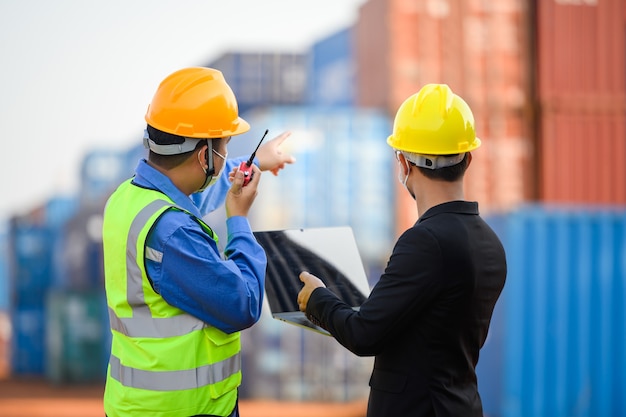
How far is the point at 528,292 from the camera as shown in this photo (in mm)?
9266

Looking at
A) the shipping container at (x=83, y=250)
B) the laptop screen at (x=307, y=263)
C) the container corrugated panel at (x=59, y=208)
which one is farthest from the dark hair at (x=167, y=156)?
the container corrugated panel at (x=59, y=208)

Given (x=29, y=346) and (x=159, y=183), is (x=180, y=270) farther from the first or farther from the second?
(x=29, y=346)

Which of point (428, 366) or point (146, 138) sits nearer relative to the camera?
point (428, 366)

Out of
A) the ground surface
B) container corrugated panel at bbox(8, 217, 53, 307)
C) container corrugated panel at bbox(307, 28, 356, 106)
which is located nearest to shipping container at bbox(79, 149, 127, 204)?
container corrugated panel at bbox(8, 217, 53, 307)

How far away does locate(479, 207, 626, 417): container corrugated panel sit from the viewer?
9148 mm

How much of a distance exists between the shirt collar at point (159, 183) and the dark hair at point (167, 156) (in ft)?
0.11

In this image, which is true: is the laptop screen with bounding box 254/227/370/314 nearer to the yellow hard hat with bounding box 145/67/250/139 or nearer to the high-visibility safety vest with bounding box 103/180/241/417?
the high-visibility safety vest with bounding box 103/180/241/417

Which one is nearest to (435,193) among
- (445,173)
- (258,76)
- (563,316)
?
(445,173)

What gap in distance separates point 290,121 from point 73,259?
665 cm

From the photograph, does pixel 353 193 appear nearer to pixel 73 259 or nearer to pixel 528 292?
pixel 528 292

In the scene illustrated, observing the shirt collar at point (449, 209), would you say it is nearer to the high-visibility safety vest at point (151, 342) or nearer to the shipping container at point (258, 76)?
Answer: the high-visibility safety vest at point (151, 342)

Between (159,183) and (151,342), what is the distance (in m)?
0.48

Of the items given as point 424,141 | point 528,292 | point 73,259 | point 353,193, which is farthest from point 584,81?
point 424,141

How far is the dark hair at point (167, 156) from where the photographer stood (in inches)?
103
